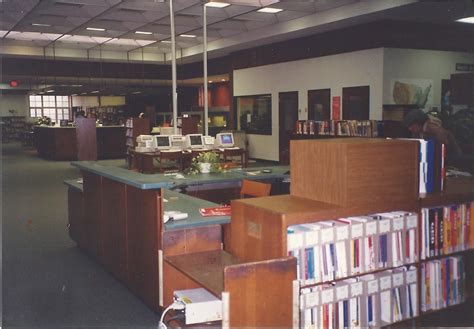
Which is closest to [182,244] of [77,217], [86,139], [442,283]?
[442,283]

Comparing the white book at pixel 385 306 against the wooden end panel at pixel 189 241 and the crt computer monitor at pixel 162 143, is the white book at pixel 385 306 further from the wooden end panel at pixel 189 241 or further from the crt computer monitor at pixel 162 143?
the crt computer monitor at pixel 162 143

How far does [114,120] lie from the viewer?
26.9m

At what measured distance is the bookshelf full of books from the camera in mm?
2844

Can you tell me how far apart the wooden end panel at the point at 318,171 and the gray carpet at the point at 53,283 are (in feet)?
5.73

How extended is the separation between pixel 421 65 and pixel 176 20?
578 centimetres

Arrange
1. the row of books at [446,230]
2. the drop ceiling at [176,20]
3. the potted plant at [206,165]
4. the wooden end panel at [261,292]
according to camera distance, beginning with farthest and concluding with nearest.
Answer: the drop ceiling at [176,20] < the potted plant at [206,165] < the row of books at [446,230] < the wooden end panel at [261,292]

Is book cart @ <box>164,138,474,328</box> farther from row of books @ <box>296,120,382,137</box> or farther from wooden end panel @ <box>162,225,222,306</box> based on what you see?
row of books @ <box>296,120,382,137</box>

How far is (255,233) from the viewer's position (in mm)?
2959

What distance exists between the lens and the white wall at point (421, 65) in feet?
35.8

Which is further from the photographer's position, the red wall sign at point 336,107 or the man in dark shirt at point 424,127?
the red wall sign at point 336,107

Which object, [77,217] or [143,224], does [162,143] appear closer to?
[77,217]

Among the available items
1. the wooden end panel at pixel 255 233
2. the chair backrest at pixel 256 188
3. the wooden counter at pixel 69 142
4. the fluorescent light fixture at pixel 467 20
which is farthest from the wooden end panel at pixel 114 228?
the wooden counter at pixel 69 142

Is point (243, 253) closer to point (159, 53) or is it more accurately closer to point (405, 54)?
point (405, 54)

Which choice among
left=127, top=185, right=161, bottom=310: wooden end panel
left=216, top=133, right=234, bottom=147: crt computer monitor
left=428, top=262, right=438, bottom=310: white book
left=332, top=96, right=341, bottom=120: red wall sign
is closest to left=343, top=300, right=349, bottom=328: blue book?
left=428, top=262, right=438, bottom=310: white book
